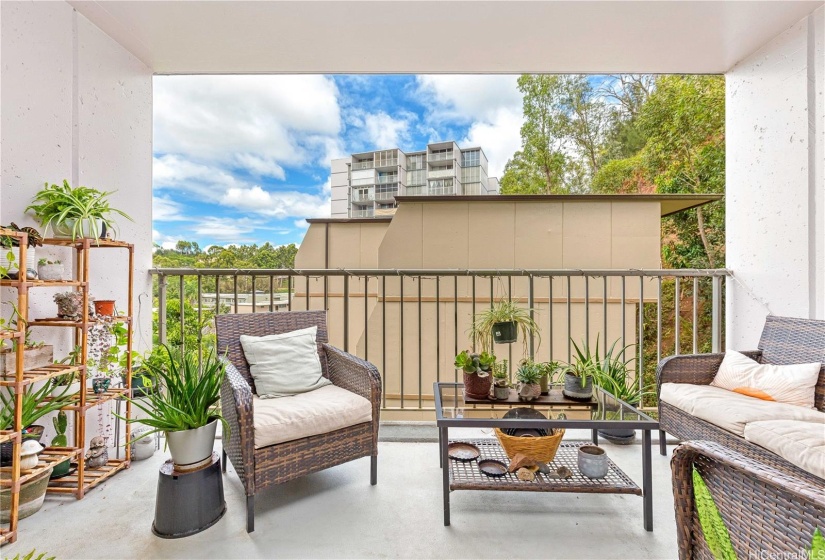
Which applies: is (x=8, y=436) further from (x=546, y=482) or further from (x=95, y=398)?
(x=546, y=482)

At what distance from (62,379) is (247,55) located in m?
2.40

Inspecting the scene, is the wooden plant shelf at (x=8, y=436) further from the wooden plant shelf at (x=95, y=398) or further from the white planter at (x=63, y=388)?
the white planter at (x=63, y=388)

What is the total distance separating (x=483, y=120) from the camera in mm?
8594

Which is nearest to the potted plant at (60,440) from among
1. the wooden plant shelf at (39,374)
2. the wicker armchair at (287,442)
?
the wooden plant shelf at (39,374)

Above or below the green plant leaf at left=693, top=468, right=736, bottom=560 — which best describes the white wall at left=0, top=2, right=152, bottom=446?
above

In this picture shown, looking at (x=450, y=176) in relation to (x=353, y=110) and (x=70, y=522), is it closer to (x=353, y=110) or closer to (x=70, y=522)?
(x=353, y=110)

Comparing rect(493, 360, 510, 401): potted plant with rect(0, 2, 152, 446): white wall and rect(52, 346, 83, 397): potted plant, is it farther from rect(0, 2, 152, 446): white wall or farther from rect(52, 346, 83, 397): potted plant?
rect(0, 2, 152, 446): white wall

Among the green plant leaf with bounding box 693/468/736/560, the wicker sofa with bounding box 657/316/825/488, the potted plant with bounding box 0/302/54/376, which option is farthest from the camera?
the wicker sofa with bounding box 657/316/825/488

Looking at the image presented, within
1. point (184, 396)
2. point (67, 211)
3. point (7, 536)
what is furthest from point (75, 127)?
point (7, 536)


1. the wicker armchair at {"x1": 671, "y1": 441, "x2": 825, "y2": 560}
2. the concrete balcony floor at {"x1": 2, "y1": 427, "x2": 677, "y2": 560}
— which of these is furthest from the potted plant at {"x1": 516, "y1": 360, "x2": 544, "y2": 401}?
the wicker armchair at {"x1": 671, "y1": 441, "x2": 825, "y2": 560}

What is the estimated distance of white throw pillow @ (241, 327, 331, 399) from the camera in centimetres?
196

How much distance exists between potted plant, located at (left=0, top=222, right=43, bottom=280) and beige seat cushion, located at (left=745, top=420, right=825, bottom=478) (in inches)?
127

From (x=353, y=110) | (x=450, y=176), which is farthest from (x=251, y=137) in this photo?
(x=450, y=176)

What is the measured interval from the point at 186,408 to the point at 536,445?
63.6 inches
